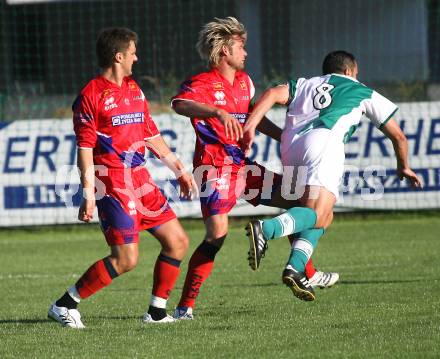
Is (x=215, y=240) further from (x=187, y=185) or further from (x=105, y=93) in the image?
(x=105, y=93)

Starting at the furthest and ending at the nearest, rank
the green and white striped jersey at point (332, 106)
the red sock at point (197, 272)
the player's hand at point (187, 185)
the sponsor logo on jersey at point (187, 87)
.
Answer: the sponsor logo on jersey at point (187, 87) < the red sock at point (197, 272) < the player's hand at point (187, 185) < the green and white striped jersey at point (332, 106)

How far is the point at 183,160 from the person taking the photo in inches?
584

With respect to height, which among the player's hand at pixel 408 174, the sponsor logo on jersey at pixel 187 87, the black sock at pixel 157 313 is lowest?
the black sock at pixel 157 313

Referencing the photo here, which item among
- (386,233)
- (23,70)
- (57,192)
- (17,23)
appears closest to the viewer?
(386,233)

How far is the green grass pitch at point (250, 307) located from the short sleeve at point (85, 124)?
4.05 feet

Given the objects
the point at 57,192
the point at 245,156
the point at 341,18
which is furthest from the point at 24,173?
the point at 341,18

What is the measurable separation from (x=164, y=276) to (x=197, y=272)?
30cm

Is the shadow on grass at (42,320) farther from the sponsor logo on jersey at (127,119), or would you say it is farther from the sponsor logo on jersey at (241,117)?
the sponsor logo on jersey at (241,117)

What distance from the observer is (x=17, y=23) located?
24.2 metres

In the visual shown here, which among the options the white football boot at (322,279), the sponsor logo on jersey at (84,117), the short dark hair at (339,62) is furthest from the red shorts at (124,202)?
the short dark hair at (339,62)

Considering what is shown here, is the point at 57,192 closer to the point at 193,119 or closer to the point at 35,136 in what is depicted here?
the point at 35,136

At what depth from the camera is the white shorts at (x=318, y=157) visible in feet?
23.0

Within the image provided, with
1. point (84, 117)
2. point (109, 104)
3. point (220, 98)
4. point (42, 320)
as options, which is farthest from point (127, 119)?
point (42, 320)

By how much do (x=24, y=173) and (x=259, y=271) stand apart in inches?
208
